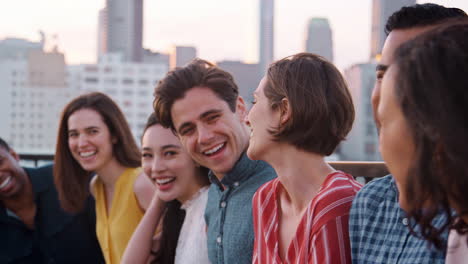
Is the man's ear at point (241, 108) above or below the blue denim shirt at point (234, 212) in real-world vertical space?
above

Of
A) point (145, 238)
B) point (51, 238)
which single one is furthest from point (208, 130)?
point (51, 238)

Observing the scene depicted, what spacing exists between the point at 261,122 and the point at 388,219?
48cm

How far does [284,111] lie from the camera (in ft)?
5.13

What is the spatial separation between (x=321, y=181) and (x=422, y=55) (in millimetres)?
798

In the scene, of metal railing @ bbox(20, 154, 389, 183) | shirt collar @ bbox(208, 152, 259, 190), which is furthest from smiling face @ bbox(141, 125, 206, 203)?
metal railing @ bbox(20, 154, 389, 183)

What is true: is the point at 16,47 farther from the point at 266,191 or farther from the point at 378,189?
the point at 378,189

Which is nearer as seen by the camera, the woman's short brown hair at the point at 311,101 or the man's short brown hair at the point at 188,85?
the woman's short brown hair at the point at 311,101

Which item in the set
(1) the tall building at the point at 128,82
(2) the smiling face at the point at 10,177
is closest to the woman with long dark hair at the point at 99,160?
(2) the smiling face at the point at 10,177

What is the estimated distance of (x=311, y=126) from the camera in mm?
1519

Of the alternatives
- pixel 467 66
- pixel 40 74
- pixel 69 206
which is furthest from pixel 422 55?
pixel 40 74

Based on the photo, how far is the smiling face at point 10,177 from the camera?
3.35m

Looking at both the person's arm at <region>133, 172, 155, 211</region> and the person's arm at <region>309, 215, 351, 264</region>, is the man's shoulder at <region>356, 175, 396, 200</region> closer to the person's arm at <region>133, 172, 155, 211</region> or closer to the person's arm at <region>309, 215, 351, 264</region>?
the person's arm at <region>309, 215, 351, 264</region>

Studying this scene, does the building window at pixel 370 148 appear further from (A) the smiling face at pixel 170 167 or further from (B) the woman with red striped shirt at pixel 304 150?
(B) the woman with red striped shirt at pixel 304 150

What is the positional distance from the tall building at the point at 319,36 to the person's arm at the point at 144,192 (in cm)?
10924
